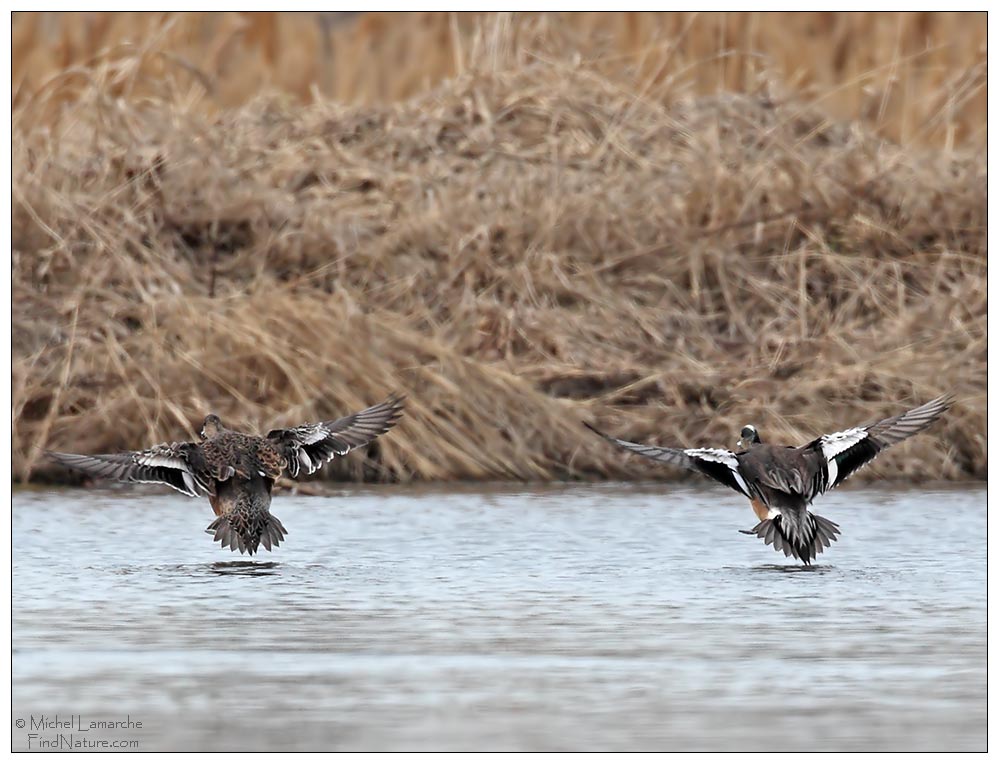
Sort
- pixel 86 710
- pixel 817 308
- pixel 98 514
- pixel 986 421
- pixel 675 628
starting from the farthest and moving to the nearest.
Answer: pixel 817 308
pixel 986 421
pixel 98 514
pixel 675 628
pixel 86 710

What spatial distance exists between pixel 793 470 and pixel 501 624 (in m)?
1.81

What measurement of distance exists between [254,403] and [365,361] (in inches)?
23.4

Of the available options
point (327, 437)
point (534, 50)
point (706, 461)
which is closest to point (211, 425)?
point (327, 437)

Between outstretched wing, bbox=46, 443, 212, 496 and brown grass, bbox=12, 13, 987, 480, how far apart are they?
67.5 inches

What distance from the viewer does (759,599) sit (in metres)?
6.99

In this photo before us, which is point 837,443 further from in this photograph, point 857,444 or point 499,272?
point 499,272

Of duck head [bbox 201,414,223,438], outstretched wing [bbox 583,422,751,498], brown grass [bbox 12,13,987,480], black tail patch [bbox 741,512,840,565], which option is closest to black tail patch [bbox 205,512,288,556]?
duck head [bbox 201,414,223,438]

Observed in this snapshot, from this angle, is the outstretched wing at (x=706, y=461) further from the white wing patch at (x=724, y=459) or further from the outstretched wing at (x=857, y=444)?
the outstretched wing at (x=857, y=444)

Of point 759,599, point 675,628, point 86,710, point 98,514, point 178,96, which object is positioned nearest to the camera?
point 86,710

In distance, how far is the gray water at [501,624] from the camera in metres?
5.19

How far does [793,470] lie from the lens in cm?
787

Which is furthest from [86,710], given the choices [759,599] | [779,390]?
[779,390]

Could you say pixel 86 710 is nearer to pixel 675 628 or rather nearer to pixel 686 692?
pixel 686 692

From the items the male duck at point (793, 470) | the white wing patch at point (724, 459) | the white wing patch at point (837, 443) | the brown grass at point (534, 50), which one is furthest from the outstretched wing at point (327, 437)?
the brown grass at point (534, 50)
